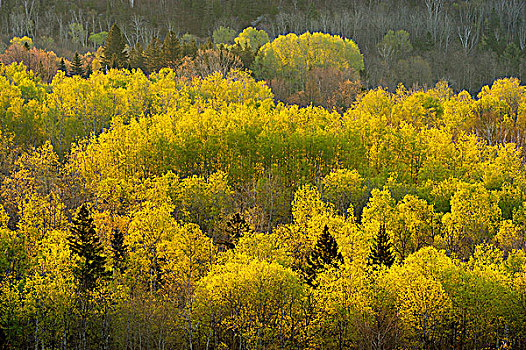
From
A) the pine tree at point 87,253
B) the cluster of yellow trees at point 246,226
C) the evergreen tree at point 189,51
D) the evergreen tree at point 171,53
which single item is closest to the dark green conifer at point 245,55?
the evergreen tree at point 189,51

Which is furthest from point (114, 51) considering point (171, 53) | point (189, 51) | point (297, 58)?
point (297, 58)

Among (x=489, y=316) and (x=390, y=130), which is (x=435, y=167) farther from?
A: (x=489, y=316)

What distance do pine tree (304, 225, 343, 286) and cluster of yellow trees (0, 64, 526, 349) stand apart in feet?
2.05

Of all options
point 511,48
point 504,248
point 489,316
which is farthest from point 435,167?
point 511,48

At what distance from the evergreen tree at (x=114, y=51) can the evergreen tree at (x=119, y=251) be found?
75984 mm

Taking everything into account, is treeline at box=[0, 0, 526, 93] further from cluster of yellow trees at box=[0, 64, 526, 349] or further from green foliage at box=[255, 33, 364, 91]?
cluster of yellow trees at box=[0, 64, 526, 349]

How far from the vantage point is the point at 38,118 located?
9419 centimetres

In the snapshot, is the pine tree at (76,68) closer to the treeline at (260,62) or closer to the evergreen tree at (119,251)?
the treeline at (260,62)

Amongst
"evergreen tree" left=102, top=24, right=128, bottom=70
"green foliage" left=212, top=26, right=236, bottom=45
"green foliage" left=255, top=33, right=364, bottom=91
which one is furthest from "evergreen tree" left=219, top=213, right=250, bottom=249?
"green foliage" left=212, top=26, right=236, bottom=45

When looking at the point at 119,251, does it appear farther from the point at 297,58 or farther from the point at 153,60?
the point at 297,58

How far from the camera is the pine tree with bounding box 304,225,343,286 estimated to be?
57562mm

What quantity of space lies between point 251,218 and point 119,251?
50.5 ft

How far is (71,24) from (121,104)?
9964cm

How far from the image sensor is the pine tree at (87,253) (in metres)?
55.5
